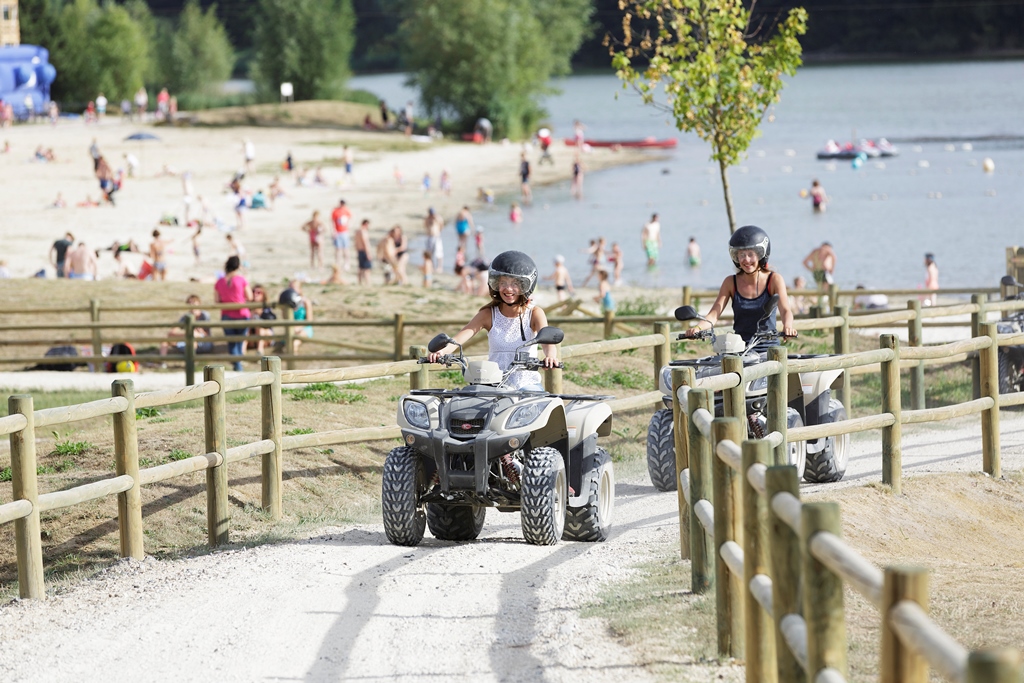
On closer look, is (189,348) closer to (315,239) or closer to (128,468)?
(128,468)

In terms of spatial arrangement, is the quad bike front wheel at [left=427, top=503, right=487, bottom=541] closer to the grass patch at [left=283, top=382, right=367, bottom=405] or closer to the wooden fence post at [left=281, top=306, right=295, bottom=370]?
the grass patch at [left=283, top=382, right=367, bottom=405]

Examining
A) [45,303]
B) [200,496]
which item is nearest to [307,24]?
[45,303]

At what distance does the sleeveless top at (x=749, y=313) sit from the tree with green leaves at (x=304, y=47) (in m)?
74.1

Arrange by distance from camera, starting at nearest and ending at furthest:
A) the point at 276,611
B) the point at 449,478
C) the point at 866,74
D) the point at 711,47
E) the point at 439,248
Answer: the point at 276,611 → the point at 449,478 → the point at 711,47 → the point at 439,248 → the point at 866,74

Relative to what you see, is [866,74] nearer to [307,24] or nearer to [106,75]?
[307,24]

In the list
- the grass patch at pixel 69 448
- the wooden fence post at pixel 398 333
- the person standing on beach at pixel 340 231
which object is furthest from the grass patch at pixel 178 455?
the person standing on beach at pixel 340 231

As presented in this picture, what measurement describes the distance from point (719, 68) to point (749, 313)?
886cm

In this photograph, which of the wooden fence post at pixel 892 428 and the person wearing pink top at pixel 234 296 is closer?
the wooden fence post at pixel 892 428

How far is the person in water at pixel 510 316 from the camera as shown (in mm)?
8453

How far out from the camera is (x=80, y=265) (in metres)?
26.6

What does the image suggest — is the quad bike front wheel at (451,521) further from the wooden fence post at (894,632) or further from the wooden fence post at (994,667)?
the wooden fence post at (994,667)

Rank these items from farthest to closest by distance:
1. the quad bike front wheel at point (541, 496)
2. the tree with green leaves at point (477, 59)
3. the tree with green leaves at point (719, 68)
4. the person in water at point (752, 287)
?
1. the tree with green leaves at point (477, 59)
2. the tree with green leaves at point (719, 68)
3. the person in water at point (752, 287)
4. the quad bike front wheel at point (541, 496)

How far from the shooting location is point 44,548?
29.3ft

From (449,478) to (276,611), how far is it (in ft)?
4.78
